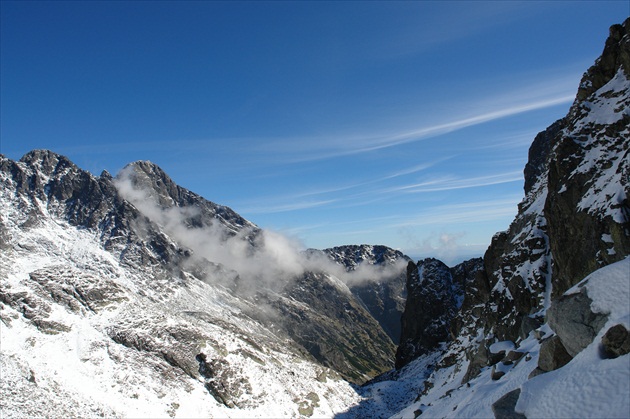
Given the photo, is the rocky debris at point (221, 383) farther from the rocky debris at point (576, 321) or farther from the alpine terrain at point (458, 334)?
the rocky debris at point (576, 321)

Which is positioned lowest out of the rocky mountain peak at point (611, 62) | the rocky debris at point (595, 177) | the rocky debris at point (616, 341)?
the rocky debris at point (616, 341)

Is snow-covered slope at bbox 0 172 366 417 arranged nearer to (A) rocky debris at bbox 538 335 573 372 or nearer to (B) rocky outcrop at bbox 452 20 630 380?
(B) rocky outcrop at bbox 452 20 630 380

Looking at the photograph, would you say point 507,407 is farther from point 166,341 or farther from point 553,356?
point 166,341

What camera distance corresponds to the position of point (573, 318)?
1959 cm

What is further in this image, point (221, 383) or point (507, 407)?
point (221, 383)

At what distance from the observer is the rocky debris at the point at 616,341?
51.5 feet

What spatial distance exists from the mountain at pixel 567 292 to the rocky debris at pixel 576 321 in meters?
0.05

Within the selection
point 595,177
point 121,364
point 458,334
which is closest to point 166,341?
point 121,364

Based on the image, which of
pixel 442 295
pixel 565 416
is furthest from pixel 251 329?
pixel 565 416

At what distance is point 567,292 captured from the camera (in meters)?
21.6

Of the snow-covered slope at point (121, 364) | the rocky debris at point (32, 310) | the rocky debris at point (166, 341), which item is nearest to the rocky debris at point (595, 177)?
the snow-covered slope at point (121, 364)

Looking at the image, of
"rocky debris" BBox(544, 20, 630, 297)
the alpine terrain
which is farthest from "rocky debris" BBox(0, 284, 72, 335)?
"rocky debris" BBox(544, 20, 630, 297)

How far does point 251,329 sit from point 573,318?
637 ft

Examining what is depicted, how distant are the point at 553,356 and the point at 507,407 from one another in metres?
4.13
